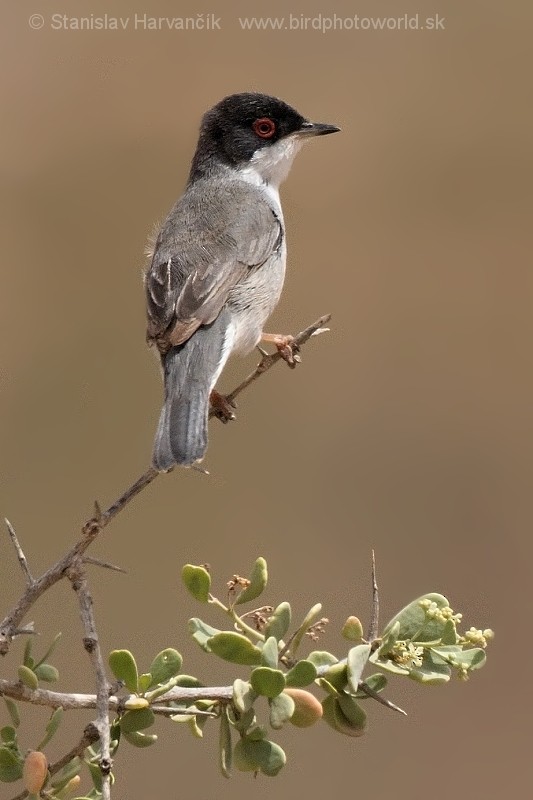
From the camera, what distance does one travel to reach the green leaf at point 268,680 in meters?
1.48

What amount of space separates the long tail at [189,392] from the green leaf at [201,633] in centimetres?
65

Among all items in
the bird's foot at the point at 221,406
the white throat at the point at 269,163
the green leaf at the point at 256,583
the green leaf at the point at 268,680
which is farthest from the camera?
the white throat at the point at 269,163

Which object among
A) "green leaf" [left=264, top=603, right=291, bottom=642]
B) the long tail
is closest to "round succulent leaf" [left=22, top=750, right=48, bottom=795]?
"green leaf" [left=264, top=603, right=291, bottom=642]

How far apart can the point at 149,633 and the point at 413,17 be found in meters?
4.52

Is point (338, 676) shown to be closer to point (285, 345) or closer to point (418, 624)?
point (418, 624)

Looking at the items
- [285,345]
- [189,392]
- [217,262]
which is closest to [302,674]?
[189,392]

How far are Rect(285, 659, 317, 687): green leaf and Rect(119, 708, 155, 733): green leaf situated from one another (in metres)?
0.27

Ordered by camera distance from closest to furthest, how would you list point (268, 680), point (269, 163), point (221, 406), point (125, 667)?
1. point (268, 680)
2. point (125, 667)
3. point (221, 406)
4. point (269, 163)

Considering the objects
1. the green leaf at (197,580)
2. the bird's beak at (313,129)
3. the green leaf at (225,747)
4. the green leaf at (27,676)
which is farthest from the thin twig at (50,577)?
the bird's beak at (313,129)

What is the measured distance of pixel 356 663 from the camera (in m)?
1.57

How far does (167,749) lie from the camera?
4715mm

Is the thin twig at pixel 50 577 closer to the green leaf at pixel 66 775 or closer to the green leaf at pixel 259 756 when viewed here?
the green leaf at pixel 66 775

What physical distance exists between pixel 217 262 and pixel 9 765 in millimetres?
1987

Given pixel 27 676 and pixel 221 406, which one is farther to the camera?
pixel 221 406
